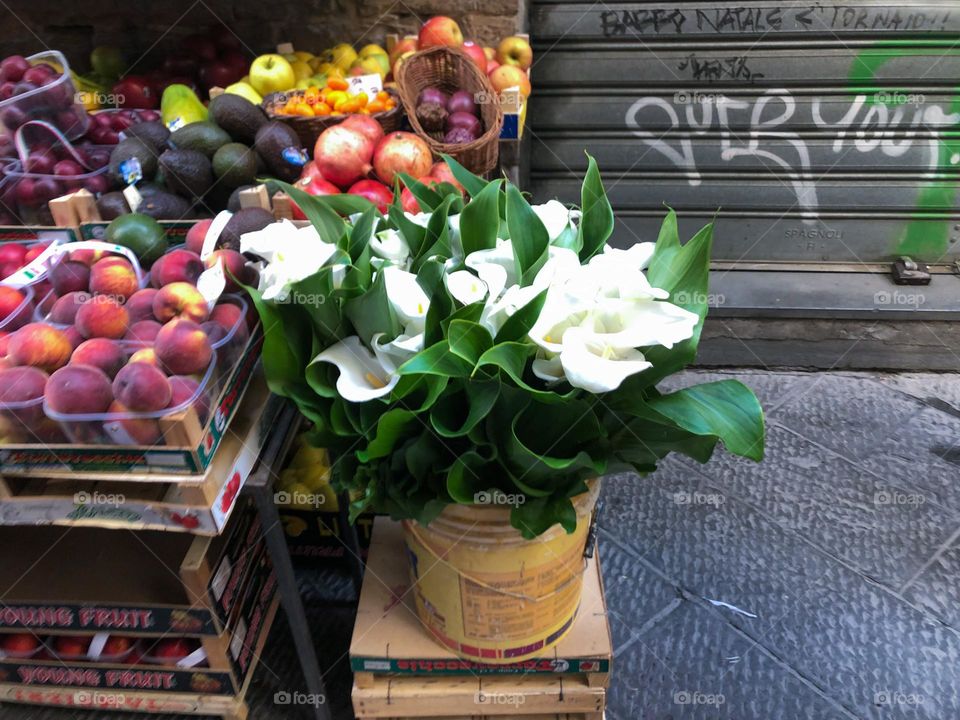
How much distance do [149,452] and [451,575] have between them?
0.59 m

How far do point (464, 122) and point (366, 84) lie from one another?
1.39 feet

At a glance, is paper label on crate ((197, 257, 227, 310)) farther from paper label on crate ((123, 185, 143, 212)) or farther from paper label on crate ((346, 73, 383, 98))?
paper label on crate ((346, 73, 383, 98))

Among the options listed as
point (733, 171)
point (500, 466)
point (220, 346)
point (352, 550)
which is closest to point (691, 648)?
point (352, 550)

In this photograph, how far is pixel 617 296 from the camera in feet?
3.46

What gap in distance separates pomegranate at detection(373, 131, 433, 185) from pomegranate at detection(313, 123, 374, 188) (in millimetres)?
47

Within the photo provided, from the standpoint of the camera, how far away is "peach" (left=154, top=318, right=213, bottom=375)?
1.20 m

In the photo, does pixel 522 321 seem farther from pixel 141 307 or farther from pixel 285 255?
pixel 141 307

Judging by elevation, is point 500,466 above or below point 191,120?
below

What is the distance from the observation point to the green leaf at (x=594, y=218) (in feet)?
4.15

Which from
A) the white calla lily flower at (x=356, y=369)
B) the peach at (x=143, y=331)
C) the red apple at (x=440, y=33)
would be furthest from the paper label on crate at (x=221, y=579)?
the red apple at (x=440, y=33)

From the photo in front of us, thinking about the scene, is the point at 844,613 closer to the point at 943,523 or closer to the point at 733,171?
the point at 943,523

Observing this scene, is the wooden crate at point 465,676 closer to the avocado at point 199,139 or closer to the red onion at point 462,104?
the avocado at point 199,139

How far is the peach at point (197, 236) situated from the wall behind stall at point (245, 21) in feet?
5.84

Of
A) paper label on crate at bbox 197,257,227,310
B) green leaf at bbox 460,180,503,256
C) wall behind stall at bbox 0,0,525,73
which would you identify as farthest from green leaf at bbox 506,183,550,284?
wall behind stall at bbox 0,0,525,73
